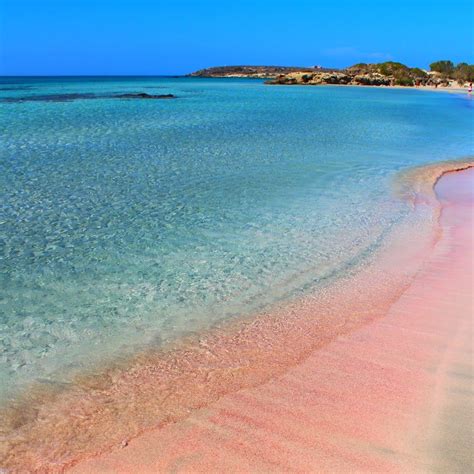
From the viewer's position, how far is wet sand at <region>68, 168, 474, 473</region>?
351 cm

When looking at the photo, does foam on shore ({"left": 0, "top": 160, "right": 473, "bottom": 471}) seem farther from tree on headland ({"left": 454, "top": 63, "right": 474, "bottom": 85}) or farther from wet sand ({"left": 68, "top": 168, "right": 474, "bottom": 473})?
tree on headland ({"left": 454, "top": 63, "right": 474, "bottom": 85})

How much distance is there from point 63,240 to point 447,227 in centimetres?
645

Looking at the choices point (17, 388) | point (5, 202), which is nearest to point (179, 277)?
point (17, 388)

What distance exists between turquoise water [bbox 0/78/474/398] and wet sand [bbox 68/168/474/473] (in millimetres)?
1316

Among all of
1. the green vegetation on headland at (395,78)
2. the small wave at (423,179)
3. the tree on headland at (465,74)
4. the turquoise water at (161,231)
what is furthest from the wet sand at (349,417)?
the tree on headland at (465,74)

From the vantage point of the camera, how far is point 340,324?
5629 millimetres

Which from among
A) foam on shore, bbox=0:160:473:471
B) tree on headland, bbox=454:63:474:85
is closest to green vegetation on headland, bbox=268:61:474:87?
tree on headland, bbox=454:63:474:85

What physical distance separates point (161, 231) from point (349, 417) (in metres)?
5.19

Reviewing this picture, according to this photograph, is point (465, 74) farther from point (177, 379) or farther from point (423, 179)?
point (177, 379)

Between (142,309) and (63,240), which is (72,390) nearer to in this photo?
(142,309)

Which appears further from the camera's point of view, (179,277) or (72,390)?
(179,277)

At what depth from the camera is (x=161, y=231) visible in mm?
8508

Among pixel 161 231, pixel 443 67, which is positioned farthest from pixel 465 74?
pixel 161 231

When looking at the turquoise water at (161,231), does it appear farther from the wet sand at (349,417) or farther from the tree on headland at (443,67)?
the tree on headland at (443,67)
